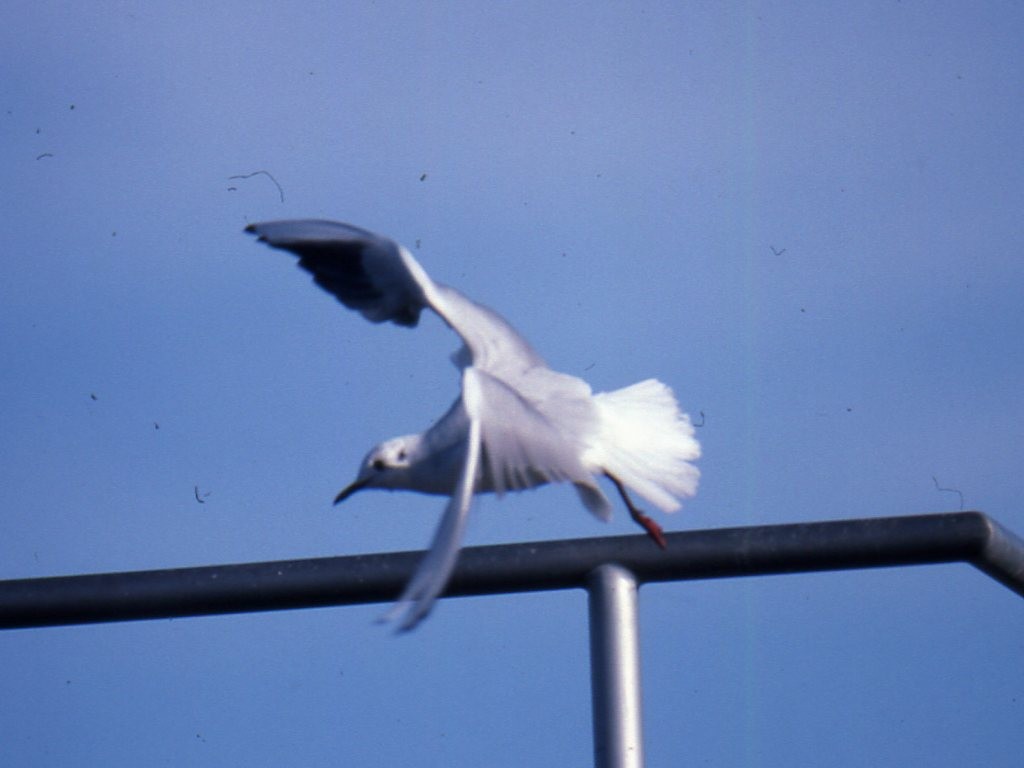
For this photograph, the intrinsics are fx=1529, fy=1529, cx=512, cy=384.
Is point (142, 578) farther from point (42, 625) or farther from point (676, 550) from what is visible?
point (676, 550)

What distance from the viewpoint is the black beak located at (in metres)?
2.40

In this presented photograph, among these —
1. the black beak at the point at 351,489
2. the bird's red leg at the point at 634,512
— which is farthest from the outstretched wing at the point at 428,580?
the black beak at the point at 351,489

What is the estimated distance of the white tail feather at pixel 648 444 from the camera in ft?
7.14

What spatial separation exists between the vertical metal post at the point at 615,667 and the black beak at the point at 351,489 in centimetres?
112

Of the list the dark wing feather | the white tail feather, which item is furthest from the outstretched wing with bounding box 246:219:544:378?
the white tail feather

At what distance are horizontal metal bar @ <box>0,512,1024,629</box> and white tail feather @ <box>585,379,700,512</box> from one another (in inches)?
31.5

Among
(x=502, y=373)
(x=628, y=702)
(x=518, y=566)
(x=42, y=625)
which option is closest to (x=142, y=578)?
(x=42, y=625)

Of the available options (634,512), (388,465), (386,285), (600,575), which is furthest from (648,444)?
(600,575)

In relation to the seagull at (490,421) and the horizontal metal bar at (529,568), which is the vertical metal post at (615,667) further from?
the seagull at (490,421)

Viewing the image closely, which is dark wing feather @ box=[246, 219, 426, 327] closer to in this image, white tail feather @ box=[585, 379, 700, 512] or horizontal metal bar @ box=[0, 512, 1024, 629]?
white tail feather @ box=[585, 379, 700, 512]

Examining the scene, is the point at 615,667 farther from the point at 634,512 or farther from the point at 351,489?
the point at 351,489

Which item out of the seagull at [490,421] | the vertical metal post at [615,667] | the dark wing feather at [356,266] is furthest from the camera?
the dark wing feather at [356,266]

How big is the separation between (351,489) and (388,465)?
15 centimetres

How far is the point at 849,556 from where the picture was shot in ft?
4.20
